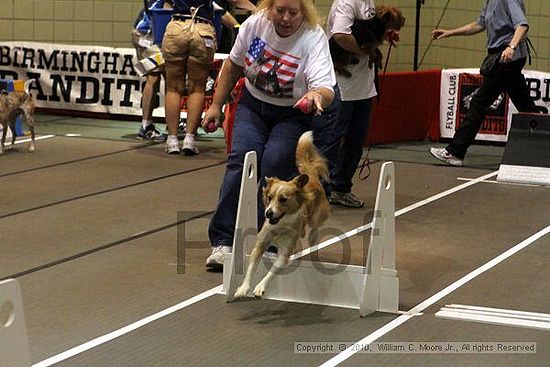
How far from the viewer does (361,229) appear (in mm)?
6625

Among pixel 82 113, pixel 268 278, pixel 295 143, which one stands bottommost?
pixel 82 113

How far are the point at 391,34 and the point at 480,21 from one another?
1651 millimetres

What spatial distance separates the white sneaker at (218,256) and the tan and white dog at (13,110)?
13.2 feet

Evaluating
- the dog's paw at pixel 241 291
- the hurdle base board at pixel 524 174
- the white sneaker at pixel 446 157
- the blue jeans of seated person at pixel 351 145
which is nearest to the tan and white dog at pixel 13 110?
the blue jeans of seated person at pixel 351 145

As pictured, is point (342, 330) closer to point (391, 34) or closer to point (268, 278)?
point (268, 278)

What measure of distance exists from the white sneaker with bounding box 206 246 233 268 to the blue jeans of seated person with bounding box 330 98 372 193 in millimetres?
1849

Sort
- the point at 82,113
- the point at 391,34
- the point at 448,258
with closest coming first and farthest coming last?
the point at 448,258, the point at 391,34, the point at 82,113

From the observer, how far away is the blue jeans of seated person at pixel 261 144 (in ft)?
17.3

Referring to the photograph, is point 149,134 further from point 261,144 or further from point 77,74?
point 261,144

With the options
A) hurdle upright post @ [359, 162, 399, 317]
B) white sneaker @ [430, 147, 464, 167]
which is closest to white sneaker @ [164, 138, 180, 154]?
white sneaker @ [430, 147, 464, 167]

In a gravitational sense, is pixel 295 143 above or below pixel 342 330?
above

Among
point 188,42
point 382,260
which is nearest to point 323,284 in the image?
Result: point 382,260

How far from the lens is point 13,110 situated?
30.4 ft

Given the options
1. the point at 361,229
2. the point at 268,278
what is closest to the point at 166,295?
the point at 268,278
